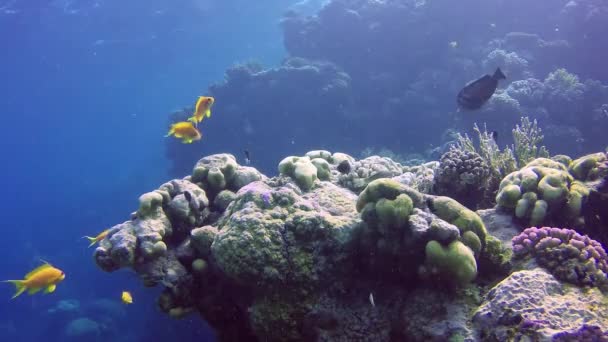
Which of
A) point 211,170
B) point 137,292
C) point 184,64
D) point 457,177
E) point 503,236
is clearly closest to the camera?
point 503,236

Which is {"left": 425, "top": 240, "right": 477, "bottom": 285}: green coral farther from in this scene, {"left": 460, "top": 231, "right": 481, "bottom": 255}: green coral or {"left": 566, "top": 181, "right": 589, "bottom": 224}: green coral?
{"left": 566, "top": 181, "right": 589, "bottom": 224}: green coral

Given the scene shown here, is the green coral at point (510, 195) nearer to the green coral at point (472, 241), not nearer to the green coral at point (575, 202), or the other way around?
the green coral at point (575, 202)

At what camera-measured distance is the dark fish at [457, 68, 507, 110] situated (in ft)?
17.1

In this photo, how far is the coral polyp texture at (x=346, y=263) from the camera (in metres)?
3.04

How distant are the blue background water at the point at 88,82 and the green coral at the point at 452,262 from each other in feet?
37.4

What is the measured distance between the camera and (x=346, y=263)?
3451 millimetres

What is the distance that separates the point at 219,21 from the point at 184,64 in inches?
663

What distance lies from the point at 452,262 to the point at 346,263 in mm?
940

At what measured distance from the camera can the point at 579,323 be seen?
2475mm

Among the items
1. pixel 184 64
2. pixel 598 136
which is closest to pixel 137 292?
pixel 598 136

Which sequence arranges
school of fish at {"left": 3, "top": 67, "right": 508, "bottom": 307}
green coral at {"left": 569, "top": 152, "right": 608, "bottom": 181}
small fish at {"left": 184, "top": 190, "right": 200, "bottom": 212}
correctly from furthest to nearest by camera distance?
school of fish at {"left": 3, "top": 67, "right": 508, "bottom": 307} → small fish at {"left": 184, "top": 190, "right": 200, "bottom": 212} → green coral at {"left": 569, "top": 152, "right": 608, "bottom": 181}

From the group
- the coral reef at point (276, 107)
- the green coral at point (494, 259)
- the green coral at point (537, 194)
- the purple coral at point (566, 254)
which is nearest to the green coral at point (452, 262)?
the green coral at point (494, 259)

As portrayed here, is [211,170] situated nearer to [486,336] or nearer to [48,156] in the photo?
[486,336]

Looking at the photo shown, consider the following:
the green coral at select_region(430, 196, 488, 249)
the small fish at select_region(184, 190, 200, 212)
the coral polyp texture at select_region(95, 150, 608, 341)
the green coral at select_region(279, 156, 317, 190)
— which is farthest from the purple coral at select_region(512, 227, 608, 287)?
the small fish at select_region(184, 190, 200, 212)
